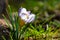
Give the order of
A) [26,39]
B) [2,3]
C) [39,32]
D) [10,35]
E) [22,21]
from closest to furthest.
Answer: [10,35]
[26,39]
[39,32]
[2,3]
[22,21]

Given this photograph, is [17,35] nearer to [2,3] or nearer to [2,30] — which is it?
[2,30]

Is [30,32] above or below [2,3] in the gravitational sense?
below

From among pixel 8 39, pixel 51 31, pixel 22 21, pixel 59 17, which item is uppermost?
pixel 59 17

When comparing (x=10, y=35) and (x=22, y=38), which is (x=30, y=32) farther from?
(x=10, y=35)

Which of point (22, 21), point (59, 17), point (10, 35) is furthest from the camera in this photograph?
point (59, 17)

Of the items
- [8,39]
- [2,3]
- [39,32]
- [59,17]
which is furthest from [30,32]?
[59,17]

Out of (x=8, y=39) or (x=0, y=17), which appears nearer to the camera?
(x=8, y=39)

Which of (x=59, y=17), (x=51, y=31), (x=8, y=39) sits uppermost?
(x=59, y=17)

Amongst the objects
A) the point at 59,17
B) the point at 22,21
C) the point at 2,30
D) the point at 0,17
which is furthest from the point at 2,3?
the point at 59,17

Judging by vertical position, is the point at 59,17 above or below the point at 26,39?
above
